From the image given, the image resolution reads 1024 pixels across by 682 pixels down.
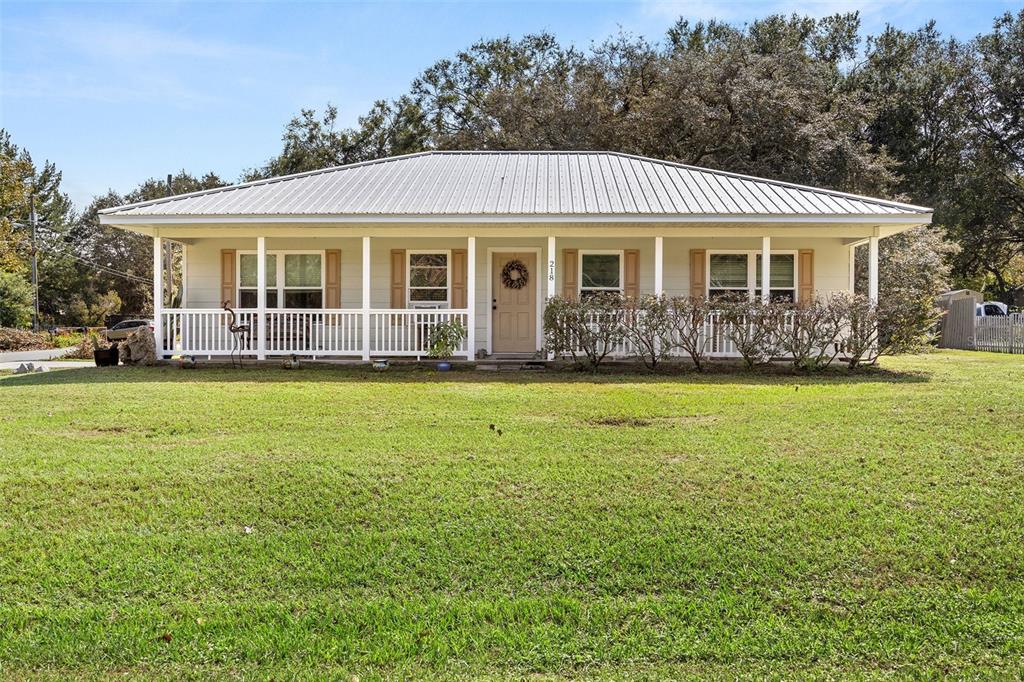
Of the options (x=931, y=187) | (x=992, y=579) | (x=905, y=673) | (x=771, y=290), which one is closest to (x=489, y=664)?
(x=905, y=673)

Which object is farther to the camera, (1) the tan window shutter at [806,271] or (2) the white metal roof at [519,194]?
(1) the tan window shutter at [806,271]

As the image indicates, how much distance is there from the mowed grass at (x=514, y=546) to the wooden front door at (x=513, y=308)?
7.11 meters

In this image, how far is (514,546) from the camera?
14.2ft

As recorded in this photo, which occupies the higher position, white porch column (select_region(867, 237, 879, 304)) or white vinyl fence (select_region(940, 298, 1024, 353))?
white porch column (select_region(867, 237, 879, 304))

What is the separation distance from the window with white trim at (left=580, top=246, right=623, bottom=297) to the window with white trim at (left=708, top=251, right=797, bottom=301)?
1.85 meters

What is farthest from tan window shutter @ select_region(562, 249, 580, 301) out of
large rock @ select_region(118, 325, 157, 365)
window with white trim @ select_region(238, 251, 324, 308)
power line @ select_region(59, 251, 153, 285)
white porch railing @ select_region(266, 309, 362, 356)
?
power line @ select_region(59, 251, 153, 285)

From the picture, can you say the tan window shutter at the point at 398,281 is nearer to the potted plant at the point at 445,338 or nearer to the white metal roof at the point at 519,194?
the white metal roof at the point at 519,194

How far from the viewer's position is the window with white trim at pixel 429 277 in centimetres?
1413

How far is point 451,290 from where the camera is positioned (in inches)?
555

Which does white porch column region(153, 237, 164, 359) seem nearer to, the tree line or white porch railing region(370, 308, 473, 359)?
white porch railing region(370, 308, 473, 359)

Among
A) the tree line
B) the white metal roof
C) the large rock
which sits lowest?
the large rock

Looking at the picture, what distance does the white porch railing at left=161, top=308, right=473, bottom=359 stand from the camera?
1262cm

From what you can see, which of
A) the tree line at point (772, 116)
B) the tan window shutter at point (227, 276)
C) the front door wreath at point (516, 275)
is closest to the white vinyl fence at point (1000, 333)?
the tree line at point (772, 116)

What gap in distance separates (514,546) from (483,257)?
10.3 meters
